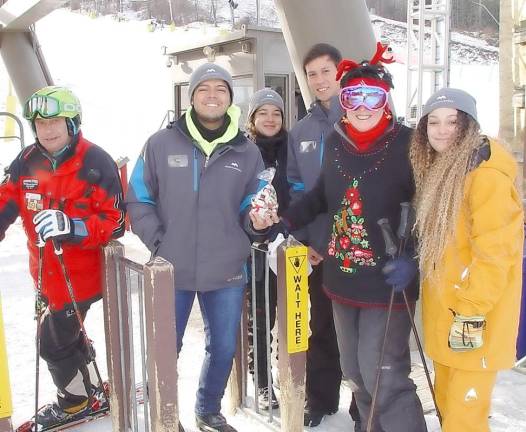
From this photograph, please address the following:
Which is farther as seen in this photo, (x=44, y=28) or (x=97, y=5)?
(x=97, y=5)

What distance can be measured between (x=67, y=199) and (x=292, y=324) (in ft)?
3.92

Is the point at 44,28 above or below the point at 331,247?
above

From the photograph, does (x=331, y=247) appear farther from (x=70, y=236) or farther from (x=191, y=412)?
(x=191, y=412)

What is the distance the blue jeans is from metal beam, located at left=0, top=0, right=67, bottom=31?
490 centimetres

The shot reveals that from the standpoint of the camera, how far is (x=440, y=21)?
41.6 ft

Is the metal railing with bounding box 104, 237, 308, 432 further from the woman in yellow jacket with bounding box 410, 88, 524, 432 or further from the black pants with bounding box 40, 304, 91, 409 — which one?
the woman in yellow jacket with bounding box 410, 88, 524, 432

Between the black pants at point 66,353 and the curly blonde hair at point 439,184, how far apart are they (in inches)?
65.9

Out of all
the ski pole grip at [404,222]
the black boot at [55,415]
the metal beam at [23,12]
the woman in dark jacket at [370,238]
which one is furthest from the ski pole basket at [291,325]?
the metal beam at [23,12]

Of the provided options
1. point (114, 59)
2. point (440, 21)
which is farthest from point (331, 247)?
point (114, 59)

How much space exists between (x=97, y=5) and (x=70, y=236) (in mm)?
58804

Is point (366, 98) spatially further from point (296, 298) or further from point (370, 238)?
point (296, 298)

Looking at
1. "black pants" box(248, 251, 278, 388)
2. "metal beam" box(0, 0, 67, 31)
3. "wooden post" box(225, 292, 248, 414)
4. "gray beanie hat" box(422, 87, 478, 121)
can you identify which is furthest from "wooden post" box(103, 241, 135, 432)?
"metal beam" box(0, 0, 67, 31)

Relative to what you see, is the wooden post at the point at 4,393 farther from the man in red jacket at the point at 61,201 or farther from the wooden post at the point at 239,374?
the wooden post at the point at 239,374

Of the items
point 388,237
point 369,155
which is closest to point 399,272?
point 388,237
